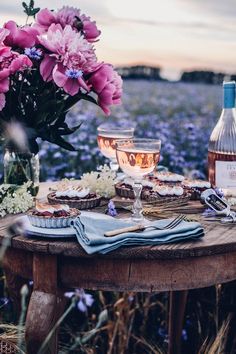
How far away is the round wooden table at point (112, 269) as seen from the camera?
1.71m

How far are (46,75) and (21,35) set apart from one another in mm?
146

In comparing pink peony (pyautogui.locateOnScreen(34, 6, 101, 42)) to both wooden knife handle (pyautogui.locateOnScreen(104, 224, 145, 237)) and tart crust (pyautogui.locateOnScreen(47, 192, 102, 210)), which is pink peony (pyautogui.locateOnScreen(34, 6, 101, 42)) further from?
wooden knife handle (pyautogui.locateOnScreen(104, 224, 145, 237))

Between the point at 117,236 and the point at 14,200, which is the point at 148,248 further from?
the point at 14,200

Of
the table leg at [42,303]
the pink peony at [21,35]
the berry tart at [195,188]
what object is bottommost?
the table leg at [42,303]

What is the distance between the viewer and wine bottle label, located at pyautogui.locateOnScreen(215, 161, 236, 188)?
7.52 feet

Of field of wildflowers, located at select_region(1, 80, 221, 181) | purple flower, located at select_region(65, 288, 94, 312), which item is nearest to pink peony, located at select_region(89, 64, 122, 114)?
purple flower, located at select_region(65, 288, 94, 312)

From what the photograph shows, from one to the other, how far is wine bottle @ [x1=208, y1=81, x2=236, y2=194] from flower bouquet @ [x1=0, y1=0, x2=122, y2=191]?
39 cm

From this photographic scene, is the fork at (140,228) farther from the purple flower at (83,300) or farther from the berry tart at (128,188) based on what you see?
the purple flower at (83,300)

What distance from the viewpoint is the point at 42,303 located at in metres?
1.75

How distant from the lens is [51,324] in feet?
5.79

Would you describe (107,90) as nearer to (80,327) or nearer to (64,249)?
(64,249)

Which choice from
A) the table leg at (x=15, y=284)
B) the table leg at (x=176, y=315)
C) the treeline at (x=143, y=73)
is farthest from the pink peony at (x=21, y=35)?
the treeline at (x=143, y=73)

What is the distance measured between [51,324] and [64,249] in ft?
0.68

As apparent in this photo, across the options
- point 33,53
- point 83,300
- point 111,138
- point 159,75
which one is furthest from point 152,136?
point 159,75
